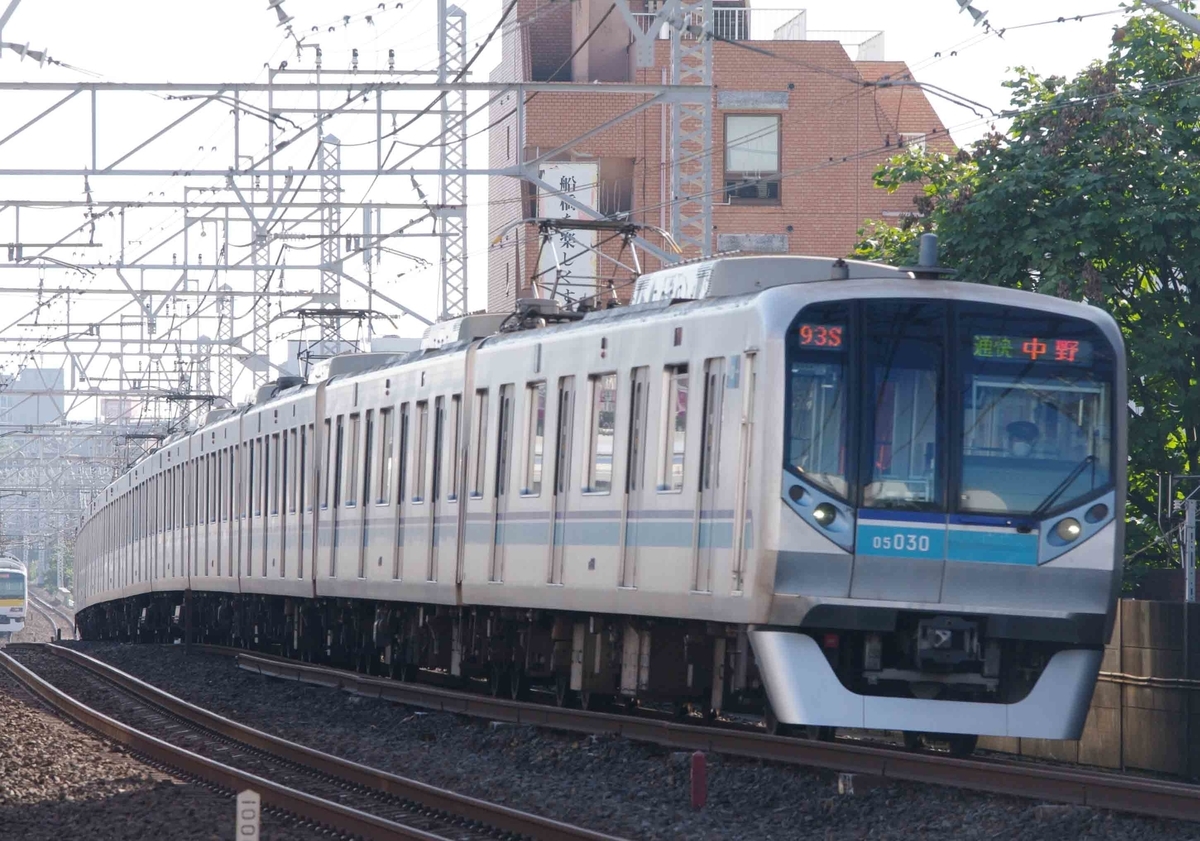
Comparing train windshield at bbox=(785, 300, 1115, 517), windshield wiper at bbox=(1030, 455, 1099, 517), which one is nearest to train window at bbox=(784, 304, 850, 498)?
train windshield at bbox=(785, 300, 1115, 517)

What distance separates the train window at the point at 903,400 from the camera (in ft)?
37.0

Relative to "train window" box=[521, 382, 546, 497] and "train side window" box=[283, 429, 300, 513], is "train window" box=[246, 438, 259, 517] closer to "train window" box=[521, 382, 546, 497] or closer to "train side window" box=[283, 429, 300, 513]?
"train side window" box=[283, 429, 300, 513]

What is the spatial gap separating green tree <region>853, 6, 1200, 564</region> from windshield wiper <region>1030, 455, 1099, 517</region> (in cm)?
877

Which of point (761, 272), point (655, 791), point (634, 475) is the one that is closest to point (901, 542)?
point (655, 791)

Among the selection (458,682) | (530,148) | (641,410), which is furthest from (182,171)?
(530,148)

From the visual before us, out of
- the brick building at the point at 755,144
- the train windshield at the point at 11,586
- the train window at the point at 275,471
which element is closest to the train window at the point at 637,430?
the train window at the point at 275,471

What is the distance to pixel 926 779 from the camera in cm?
1016

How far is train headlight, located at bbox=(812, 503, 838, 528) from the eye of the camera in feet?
36.5

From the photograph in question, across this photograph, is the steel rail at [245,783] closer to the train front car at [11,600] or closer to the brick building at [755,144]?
the brick building at [755,144]

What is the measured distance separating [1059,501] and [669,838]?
324 centimetres

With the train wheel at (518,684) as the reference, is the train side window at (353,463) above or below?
above

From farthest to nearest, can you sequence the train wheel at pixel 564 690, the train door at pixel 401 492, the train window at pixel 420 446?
the train door at pixel 401 492
the train window at pixel 420 446
the train wheel at pixel 564 690

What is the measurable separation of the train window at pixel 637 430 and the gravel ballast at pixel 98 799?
10.7ft

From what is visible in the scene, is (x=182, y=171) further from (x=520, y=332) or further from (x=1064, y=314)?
(x=1064, y=314)
